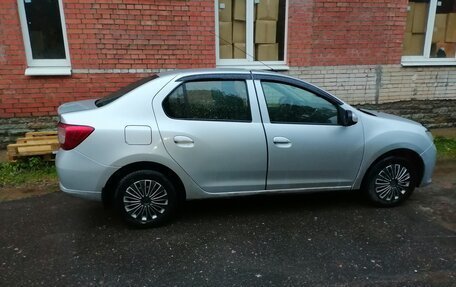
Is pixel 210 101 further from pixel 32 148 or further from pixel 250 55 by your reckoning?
pixel 250 55

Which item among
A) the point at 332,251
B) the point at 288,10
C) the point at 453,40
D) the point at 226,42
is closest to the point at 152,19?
the point at 226,42

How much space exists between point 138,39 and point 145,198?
3361 mm

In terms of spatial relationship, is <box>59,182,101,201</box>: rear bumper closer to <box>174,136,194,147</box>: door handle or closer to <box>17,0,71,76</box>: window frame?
<box>174,136,194,147</box>: door handle

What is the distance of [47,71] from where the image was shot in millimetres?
5945

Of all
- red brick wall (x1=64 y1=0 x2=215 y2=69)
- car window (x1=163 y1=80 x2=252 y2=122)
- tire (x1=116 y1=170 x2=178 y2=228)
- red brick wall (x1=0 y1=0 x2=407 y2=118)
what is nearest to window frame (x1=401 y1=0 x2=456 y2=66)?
red brick wall (x1=0 y1=0 x2=407 y2=118)

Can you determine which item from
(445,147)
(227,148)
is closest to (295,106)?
(227,148)

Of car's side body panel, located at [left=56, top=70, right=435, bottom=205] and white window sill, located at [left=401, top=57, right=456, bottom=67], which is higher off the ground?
white window sill, located at [left=401, top=57, right=456, bottom=67]

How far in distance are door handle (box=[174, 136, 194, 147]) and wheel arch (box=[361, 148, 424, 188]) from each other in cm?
194

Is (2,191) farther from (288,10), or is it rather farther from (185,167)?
(288,10)

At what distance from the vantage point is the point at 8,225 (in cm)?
383

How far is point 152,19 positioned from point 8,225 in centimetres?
371

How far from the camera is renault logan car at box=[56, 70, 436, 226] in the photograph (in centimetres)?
343

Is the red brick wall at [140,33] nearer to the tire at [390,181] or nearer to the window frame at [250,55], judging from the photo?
the window frame at [250,55]

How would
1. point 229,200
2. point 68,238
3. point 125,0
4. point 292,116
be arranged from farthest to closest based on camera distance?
point 125,0, point 229,200, point 292,116, point 68,238
